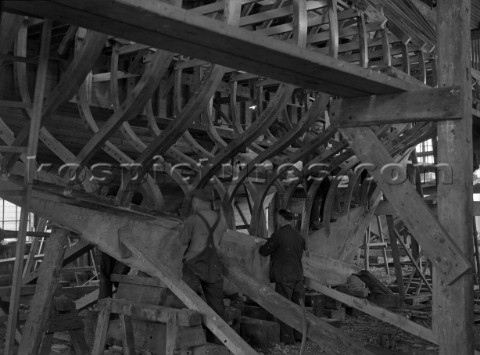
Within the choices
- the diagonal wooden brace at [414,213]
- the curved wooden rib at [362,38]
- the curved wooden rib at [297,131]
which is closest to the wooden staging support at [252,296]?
the diagonal wooden brace at [414,213]

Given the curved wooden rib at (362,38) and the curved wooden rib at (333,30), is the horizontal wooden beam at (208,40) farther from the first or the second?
the curved wooden rib at (362,38)

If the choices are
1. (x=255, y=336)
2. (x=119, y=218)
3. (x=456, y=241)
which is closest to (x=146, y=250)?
(x=119, y=218)

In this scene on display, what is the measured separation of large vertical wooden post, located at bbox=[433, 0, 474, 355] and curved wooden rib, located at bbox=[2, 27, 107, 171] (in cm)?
229

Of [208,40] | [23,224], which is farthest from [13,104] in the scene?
[208,40]

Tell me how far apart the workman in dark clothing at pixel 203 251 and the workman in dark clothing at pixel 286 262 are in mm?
1177

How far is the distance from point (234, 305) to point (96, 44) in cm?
330

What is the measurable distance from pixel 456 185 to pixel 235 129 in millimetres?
5302

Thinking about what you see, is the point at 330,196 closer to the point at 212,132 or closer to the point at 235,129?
the point at 235,129

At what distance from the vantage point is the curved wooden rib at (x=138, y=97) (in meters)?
5.37

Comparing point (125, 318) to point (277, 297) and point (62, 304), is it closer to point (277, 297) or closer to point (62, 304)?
point (62, 304)

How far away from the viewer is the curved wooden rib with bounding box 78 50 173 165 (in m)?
5.37

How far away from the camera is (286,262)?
6.80m

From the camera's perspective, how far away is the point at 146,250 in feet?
17.5

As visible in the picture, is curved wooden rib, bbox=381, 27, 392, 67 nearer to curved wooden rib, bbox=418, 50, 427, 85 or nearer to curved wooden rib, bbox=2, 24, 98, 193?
curved wooden rib, bbox=418, 50, 427, 85
